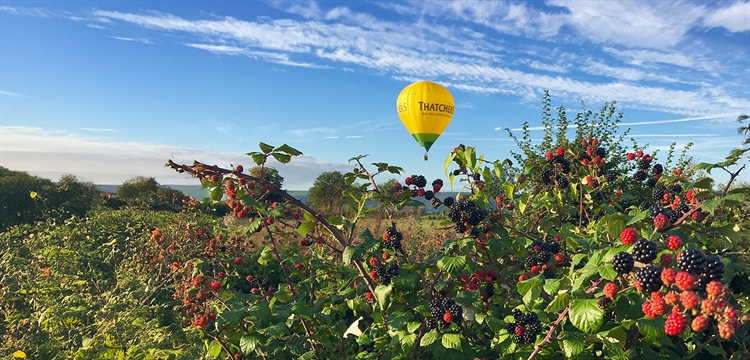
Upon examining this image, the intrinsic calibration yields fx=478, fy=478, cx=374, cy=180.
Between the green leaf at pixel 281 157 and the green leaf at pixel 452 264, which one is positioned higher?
the green leaf at pixel 281 157

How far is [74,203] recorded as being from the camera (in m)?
13.8

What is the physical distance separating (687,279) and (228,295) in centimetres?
250

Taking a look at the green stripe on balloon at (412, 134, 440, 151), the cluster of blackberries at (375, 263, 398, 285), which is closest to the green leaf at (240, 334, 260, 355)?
the cluster of blackberries at (375, 263, 398, 285)

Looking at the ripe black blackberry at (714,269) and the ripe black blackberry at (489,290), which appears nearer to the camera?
the ripe black blackberry at (714,269)

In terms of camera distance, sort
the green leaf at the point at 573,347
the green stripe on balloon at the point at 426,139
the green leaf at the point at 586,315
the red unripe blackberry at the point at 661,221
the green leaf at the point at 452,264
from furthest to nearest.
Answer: the green stripe on balloon at the point at 426,139 → the green leaf at the point at 452,264 → the green leaf at the point at 573,347 → the red unripe blackberry at the point at 661,221 → the green leaf at the point at 586,315

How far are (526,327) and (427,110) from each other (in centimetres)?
1186

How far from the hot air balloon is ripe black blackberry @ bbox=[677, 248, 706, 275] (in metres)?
12.5

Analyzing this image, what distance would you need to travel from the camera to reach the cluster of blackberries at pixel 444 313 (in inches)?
96.0

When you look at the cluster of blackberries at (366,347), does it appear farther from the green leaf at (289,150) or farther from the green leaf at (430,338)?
the green leaf at (289,150)

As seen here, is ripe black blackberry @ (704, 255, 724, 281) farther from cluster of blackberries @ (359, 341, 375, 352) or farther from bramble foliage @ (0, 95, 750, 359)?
cluster of blackberries @ (359, 341, 375, 352)

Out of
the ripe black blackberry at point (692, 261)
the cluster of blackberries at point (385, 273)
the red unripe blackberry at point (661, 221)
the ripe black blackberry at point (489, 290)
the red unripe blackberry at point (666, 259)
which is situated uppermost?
the red unripe blackberry at point (661, 221)

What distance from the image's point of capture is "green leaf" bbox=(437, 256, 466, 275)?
2417 mm

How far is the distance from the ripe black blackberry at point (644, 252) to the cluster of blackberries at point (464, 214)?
100 cm

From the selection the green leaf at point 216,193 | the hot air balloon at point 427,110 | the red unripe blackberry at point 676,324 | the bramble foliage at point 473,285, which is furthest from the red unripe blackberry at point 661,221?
the hot air balloon at point 427,110
